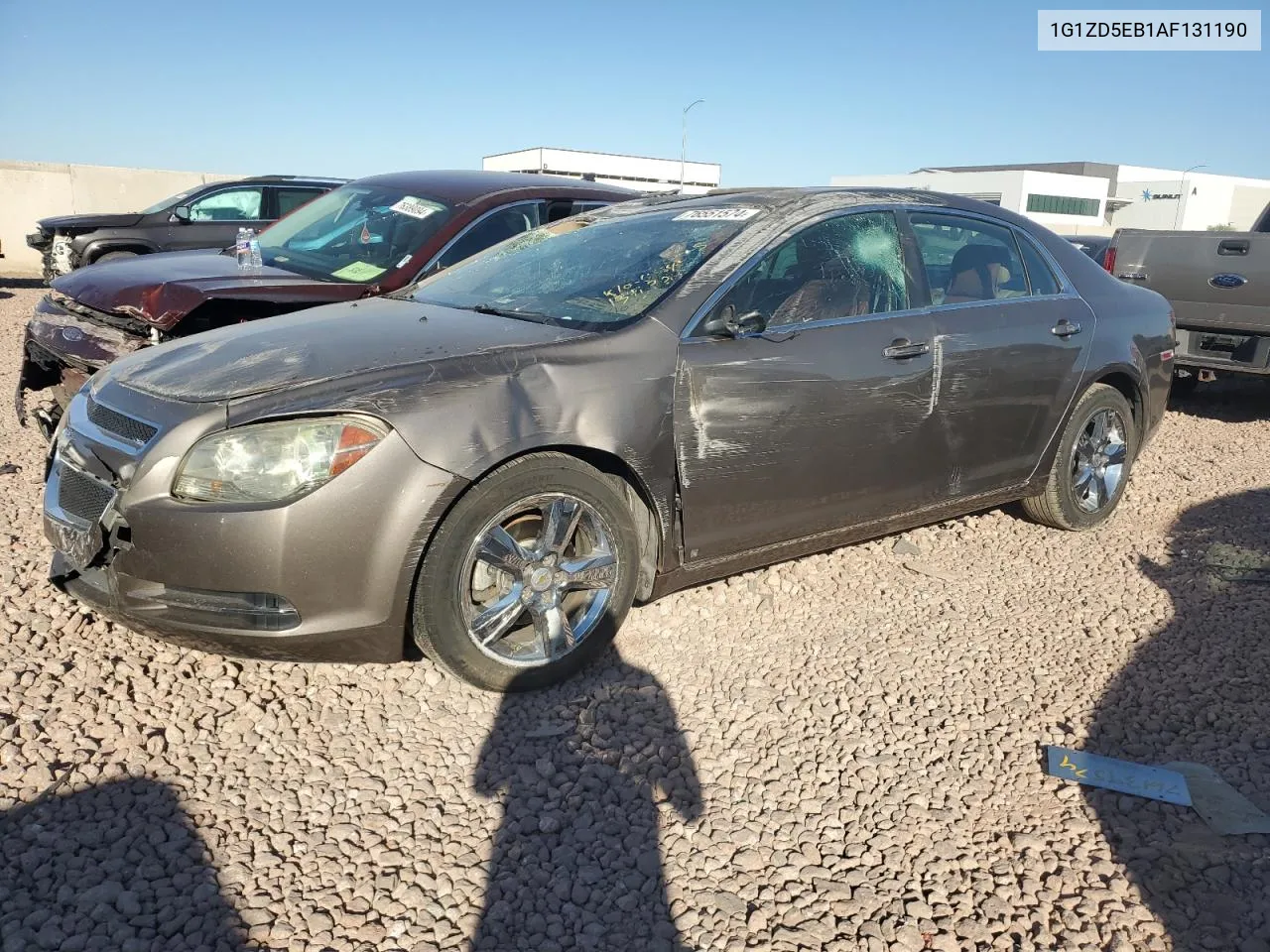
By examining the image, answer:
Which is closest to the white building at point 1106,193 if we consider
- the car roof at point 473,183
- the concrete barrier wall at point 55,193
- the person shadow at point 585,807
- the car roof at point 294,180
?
the concrete barrier wall at point 55,193

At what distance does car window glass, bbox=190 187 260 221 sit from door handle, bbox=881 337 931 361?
1007 centimetres

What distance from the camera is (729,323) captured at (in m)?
3.50

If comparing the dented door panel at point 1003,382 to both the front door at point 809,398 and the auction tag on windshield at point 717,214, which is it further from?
the auction tag on windshield at point 717,214

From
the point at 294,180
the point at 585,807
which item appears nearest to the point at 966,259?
the point at 585,807

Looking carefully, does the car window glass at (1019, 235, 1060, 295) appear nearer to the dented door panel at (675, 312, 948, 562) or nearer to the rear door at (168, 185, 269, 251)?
the dented door panel at (675, 312, 948, 562)

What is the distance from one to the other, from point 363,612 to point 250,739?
1.78 feet

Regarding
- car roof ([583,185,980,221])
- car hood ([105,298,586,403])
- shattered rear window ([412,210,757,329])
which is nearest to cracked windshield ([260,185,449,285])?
shattered rear window ([412,210,757,329])

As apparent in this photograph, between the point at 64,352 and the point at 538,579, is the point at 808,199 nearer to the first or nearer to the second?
the point at 538,579

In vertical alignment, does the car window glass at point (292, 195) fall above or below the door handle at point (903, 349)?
above

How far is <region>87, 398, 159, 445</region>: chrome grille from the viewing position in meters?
2.92

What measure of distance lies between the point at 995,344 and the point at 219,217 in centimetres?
1066

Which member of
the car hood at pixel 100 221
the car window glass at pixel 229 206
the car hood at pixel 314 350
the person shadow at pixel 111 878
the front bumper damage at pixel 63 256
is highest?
the car window glass at pixel 229 206

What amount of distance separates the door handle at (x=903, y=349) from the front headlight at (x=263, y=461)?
216 cm

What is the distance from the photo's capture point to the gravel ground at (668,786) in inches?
90.7
